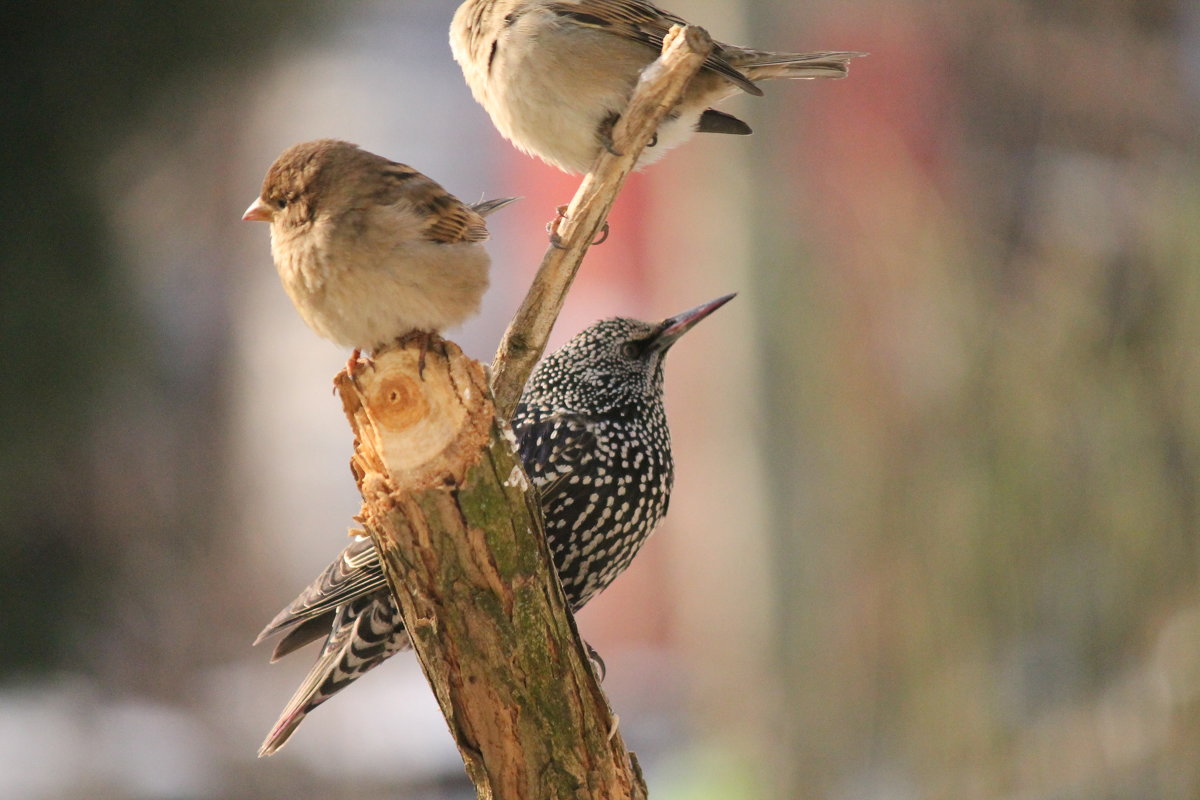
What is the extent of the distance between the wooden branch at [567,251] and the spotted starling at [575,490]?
400 millimetres

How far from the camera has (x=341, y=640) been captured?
8.76ft

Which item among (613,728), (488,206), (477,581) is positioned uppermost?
(488,206)

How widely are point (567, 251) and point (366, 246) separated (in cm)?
39

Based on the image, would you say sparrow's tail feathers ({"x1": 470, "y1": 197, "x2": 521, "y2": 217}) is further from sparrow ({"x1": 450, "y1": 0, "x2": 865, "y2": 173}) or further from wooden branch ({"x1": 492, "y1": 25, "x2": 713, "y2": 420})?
wooden branch ({"x1": 492, "y1": 25, "x2": 713, "y2": 420})

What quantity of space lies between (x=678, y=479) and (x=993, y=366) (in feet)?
5.72

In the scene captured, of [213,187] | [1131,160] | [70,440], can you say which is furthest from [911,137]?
[70,440]

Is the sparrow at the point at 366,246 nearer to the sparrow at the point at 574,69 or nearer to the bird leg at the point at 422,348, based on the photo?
the bird leg at the point at 422,348

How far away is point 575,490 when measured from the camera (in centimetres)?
280

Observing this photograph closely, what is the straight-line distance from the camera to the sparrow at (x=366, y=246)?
7.43 feet

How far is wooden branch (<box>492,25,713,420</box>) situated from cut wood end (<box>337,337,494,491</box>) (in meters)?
0.20

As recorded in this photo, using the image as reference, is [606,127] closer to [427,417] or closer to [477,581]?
[427,417]

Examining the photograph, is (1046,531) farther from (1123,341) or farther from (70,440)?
(70,440)

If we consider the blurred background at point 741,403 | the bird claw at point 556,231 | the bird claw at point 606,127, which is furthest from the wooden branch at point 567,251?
the blurred background at point 741,403

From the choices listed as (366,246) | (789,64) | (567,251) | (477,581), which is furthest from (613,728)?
(789,64)
